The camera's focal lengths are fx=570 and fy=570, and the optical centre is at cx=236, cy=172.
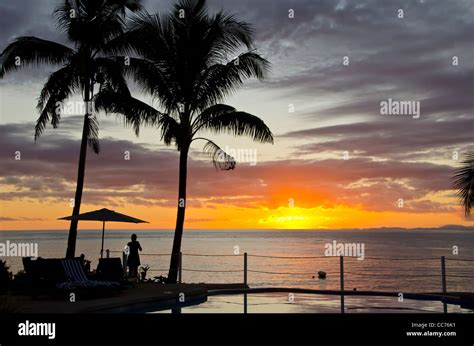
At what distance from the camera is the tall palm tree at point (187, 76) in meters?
18.3

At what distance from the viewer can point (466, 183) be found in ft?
51.6

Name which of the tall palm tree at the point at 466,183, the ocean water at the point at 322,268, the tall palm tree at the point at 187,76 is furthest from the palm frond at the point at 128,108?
the tall palm tree at the point at 466,183

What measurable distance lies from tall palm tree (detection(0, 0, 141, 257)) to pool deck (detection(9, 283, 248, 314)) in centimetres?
583

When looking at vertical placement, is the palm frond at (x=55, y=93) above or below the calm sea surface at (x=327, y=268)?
above

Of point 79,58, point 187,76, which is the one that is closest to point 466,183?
point 187,76

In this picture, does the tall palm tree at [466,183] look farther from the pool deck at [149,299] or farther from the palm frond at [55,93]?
the palm frond at [55,93]

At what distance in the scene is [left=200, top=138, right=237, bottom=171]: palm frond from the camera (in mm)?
19019

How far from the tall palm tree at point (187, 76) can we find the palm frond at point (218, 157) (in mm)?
536

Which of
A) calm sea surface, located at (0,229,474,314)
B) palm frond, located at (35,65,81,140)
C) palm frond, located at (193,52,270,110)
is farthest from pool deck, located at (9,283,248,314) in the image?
palm frond, located at (35,65,81,140)

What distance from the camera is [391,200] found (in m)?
35.3

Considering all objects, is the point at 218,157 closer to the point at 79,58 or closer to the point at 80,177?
the point at 80,177

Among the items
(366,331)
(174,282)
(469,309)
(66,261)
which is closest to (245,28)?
(174,282)

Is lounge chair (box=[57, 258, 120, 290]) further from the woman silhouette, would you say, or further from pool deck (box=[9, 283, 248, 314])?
the woman silhouette

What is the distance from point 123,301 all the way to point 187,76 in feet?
28.7
